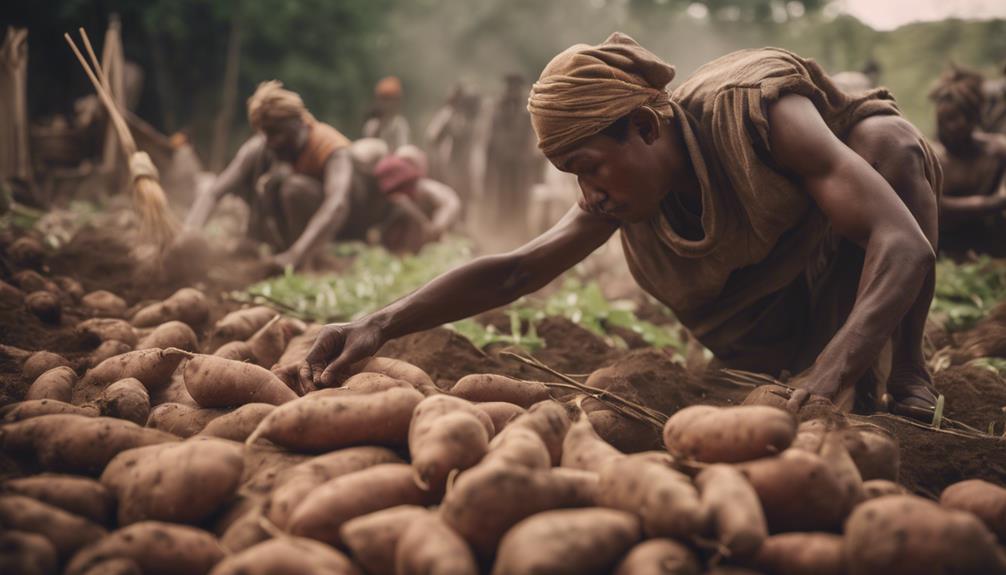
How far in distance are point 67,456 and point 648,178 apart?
188 cm

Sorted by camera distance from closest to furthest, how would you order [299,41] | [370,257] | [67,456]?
[67,456], [370,257], [299,41]

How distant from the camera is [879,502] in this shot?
1482 mm

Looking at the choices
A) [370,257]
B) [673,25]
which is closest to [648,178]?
[370,257]

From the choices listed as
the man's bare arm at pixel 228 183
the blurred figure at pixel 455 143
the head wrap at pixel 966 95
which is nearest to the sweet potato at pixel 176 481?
the man's bare arm at pixel 228 183

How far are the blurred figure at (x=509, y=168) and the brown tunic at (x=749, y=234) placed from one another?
7558mm

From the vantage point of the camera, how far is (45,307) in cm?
359

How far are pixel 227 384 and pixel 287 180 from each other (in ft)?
14.8

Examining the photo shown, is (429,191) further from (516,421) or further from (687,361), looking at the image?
(516,421)

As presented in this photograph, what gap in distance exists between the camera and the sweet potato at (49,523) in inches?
62.2

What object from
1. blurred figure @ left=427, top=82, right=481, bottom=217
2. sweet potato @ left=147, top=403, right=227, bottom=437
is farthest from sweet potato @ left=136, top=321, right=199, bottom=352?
blurred figure @ left=427, top=82, right=481, bottom=217

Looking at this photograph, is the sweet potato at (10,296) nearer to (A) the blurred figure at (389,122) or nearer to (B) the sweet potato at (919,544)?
(B) the sweet potato at (919,544)

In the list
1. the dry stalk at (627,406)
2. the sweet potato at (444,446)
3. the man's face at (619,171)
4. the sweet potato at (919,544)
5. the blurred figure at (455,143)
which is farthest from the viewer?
the blurred figure at (455,143)

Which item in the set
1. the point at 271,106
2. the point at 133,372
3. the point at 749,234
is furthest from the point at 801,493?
the point at 271,106

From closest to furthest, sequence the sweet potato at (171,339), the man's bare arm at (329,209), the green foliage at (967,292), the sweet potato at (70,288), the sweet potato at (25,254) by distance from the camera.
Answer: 1. the sweet potato at (171,339)
2. the sweet potato at (70,288)
3. the green foliage at (967,292)
4. the sweet potato at (25,254)
5. the man's bare arm at (329,209)
